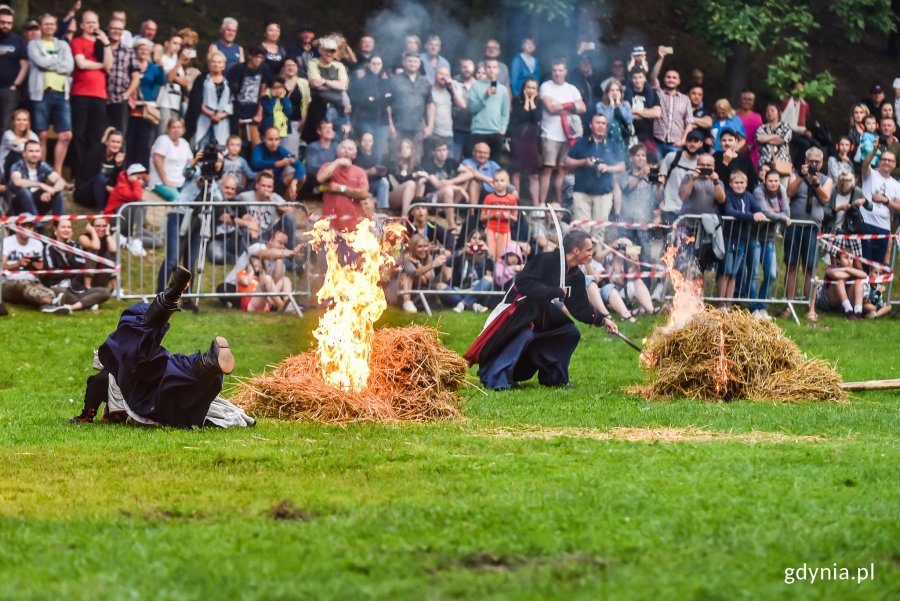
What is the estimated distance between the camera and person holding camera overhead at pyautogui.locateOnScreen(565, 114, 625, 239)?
2147cm

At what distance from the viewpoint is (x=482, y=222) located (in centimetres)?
2048

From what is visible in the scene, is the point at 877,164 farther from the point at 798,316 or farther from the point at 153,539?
the point at 153,539

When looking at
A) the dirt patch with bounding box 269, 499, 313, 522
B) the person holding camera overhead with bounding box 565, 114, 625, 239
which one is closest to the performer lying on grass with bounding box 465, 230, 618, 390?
the person holding camera overhead with bounding box 565, 114, 625, 239

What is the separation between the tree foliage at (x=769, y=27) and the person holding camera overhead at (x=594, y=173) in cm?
547

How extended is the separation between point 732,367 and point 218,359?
526cm

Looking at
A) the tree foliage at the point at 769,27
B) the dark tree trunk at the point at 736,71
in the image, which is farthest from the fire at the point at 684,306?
the dark tree trunk at the point at 736,71

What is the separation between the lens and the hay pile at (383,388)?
1274 cm

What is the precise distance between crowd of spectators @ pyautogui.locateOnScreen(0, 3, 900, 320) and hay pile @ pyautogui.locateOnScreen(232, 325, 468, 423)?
6335 millimetres

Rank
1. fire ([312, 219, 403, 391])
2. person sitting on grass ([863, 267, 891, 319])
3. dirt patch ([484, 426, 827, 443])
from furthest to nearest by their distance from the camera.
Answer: person sitting on grass ([863, 267, 891, 319]) < fire ([312, 219, 403, 391]) < dirt patch ([484, 426, 827, 443])

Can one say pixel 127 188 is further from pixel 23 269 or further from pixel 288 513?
pixel 288 513

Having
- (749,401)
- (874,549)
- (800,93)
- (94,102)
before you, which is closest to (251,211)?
(94,102)

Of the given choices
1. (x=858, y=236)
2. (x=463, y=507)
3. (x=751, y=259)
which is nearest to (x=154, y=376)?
(x=463, y=507)

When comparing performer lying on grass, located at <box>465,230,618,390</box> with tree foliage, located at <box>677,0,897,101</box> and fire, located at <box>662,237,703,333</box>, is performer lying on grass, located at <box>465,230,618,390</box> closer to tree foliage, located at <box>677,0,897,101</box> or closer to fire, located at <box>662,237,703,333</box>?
fire, located at <box>662,237,703,333</box>

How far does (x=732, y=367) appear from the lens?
1446 cm
